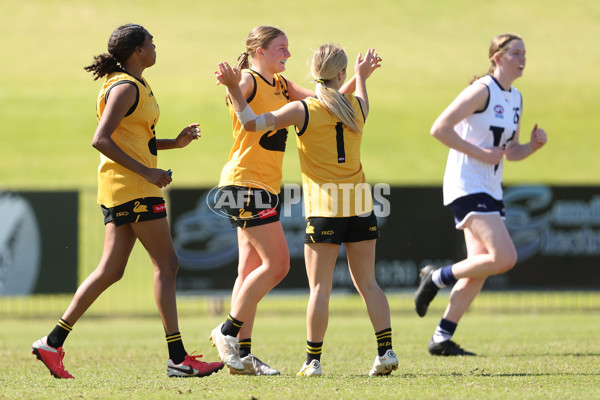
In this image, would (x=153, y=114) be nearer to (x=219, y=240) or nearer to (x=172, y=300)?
(x=172, y=300)

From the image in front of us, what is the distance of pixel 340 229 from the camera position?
6.30m

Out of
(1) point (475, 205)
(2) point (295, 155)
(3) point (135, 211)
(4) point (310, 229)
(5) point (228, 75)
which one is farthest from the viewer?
(2) point (295, 155)

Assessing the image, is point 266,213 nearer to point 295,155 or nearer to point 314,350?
point 314,350

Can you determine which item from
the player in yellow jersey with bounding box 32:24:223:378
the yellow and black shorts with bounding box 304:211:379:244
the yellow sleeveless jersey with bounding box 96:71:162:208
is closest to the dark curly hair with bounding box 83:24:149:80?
the player in yellow jersey with bounding box 32:24:223:378

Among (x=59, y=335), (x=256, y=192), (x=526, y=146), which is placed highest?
(x=526, y=146)

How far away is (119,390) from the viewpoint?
5648mm

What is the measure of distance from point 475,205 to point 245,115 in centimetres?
230

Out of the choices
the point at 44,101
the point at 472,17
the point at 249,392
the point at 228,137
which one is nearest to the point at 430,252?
the point at 249,392

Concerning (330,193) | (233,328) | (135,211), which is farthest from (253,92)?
(233,328)

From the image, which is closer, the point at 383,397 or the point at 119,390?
the point at 383,397

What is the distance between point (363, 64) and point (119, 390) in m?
2.75

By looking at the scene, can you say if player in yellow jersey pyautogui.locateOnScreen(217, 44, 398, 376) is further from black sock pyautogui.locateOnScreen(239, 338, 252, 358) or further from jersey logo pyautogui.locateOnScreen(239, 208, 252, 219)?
black sock pyautogui.locateOnScreen(239, 338, 252, 358)

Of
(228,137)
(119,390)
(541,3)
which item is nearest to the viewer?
(119,390)

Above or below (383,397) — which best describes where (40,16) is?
above
